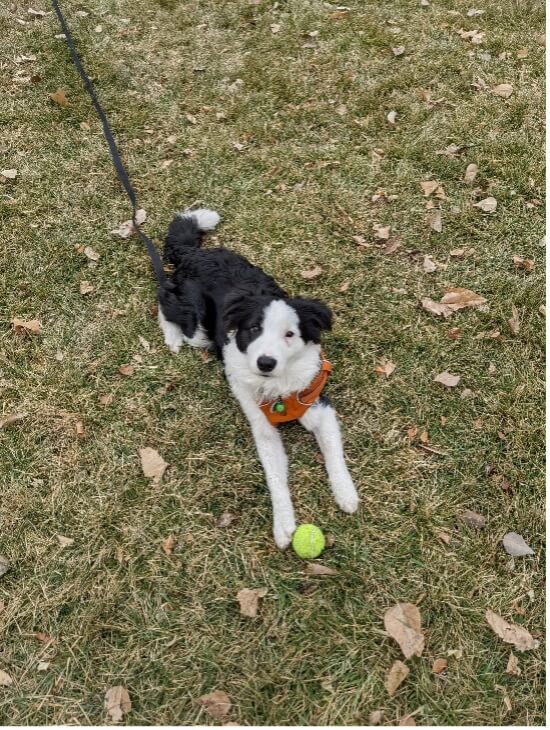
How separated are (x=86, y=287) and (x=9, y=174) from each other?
1.88 m

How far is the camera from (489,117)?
5.66 metres

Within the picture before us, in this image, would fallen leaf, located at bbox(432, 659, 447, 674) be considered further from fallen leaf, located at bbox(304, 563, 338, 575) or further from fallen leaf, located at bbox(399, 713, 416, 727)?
fallen leaf, located at bbox(304, 563, 338, 575)

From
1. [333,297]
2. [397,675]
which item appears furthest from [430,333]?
[397,675]

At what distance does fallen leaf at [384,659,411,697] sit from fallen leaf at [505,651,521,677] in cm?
48

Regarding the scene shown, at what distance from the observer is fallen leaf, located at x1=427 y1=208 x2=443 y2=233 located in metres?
4.82

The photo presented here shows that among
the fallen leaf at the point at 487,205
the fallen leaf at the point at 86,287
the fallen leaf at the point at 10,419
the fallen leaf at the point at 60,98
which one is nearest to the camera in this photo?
the fallen leaf at the point at 10,419

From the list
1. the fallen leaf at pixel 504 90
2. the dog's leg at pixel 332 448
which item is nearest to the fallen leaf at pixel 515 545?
the dog's leg at pixel 332 448

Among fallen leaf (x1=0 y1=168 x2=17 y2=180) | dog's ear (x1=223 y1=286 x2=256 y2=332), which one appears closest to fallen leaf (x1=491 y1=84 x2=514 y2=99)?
dog's ear (x1=223 y1=286 x2=256 y2=332)

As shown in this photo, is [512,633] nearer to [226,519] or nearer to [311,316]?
[226,519]

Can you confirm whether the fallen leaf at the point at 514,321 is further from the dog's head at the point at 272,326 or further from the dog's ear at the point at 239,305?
the dog's ear at the point at 239,305

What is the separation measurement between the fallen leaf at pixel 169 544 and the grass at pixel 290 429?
42mm

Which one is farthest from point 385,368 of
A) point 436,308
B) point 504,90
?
point 504,90

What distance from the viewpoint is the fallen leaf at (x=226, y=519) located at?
132 inches

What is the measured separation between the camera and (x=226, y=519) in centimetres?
337
